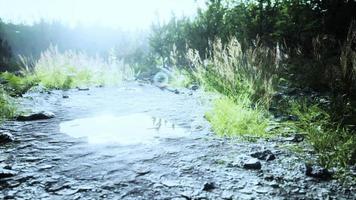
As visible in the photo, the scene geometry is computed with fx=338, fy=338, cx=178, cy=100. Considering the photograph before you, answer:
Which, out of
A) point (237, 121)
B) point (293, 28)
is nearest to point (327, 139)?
point (237, 121)

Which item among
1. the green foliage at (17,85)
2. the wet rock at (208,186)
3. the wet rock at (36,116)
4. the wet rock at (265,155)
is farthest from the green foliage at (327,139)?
the green foliage at (17,85)

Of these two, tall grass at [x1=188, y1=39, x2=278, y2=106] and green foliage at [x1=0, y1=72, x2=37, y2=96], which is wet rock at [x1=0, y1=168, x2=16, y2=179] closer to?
tall grass at [x1=188, y1=39, x2=278, y2=106]

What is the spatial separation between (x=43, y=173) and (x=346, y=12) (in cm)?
803

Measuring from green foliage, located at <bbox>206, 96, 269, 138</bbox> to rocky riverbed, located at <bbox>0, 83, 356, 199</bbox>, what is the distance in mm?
148

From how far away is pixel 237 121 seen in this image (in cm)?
373

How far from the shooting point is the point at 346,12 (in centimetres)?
816

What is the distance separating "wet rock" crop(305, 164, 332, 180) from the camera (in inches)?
91.4

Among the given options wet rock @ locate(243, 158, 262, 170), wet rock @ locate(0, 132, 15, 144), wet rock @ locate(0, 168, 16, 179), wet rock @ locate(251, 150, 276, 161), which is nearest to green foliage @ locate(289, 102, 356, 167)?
wet rock @ locate(251, 150, 276, 161)

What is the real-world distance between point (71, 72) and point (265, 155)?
8.48m

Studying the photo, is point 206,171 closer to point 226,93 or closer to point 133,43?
point 226,93

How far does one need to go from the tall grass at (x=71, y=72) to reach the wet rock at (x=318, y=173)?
25.0 ft

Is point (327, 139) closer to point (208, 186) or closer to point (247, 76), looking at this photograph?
point (208, 186)

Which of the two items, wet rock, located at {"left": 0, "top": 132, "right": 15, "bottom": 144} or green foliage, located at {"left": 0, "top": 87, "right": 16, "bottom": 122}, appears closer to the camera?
wet rock, located at {"left": 0, "top": 132, "right": 15, "bottom": 144}

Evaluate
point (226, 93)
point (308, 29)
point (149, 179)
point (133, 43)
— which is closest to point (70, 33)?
point (133, 43)
